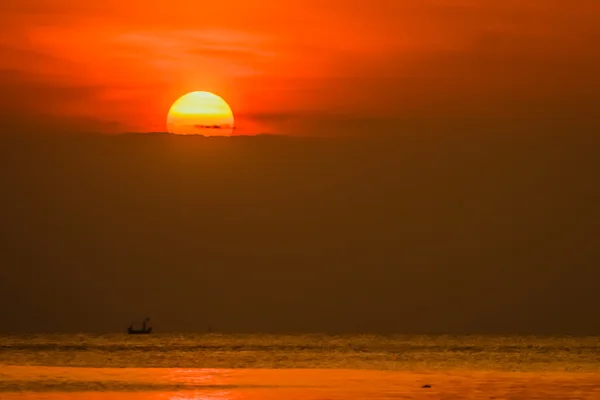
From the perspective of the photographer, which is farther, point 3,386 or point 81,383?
point 81,383

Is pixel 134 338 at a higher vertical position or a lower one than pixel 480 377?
higher

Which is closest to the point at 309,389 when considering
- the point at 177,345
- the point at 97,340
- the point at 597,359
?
the point at 597,359

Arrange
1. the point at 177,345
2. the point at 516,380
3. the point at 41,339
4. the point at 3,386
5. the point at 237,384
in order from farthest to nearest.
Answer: the point at 41,339
the point at 177,345
the point at 516,380
the point at 237,384
the point at 3,386

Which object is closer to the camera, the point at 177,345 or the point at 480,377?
the point at 480,377

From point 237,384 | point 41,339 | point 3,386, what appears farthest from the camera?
Answer: point 41,339

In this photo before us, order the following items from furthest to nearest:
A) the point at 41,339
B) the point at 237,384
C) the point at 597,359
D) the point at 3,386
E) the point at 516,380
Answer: the point at 41,339 < the point at 597,359 < the point at 516,380 < the point at 237,384 < the point at 3,386

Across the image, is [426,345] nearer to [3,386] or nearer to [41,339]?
[41,339]

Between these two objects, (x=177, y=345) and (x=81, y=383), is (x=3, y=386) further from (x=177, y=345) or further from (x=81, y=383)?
(x=177, y=345)

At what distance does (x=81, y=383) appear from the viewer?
34.7 metres

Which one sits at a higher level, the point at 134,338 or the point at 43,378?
the point at 134,338

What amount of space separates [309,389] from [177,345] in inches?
2263

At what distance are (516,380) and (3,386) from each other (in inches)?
548

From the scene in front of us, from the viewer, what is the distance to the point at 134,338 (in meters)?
103

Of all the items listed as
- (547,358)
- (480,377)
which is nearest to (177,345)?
(547,358)
